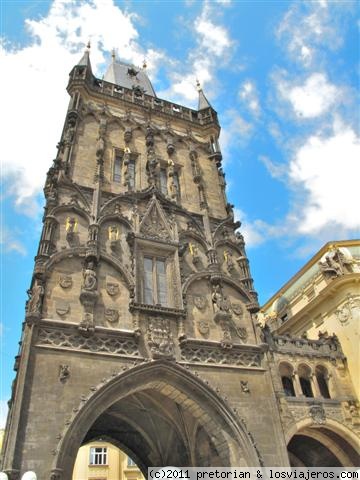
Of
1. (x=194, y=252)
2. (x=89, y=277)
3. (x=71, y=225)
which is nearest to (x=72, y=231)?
(x=71, y=225)

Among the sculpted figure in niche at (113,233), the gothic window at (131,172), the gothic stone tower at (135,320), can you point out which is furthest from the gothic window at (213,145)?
the sculpted figure in niche at (113,233)

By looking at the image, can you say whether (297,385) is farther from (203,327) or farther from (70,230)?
(70,230)

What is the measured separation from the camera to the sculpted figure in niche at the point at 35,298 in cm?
1273

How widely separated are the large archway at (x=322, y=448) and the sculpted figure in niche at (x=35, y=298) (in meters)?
9.83

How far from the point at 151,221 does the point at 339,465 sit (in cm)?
1192

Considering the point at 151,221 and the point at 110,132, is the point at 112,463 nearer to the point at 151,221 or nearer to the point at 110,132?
the point at 151,221

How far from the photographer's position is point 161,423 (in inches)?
664

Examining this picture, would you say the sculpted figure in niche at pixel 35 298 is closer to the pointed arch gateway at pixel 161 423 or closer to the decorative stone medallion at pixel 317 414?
the pointed arch gateway at pixel 161 423

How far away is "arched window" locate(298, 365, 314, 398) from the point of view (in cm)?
1620

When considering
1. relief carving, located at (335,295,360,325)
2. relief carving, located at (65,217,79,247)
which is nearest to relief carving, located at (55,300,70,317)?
relief carving, located at (65,217,79,247)

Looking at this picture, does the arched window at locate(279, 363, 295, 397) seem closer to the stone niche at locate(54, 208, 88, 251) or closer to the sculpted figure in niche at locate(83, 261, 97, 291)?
the sculpted figure in niche at locate(83, 261, 97, 291)

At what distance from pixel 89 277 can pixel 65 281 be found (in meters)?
0.81

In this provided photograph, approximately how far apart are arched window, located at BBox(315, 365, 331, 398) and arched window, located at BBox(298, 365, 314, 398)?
414 millimetres

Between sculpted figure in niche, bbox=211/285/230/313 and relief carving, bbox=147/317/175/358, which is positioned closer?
relief carving, bbox=147/317/175/358
